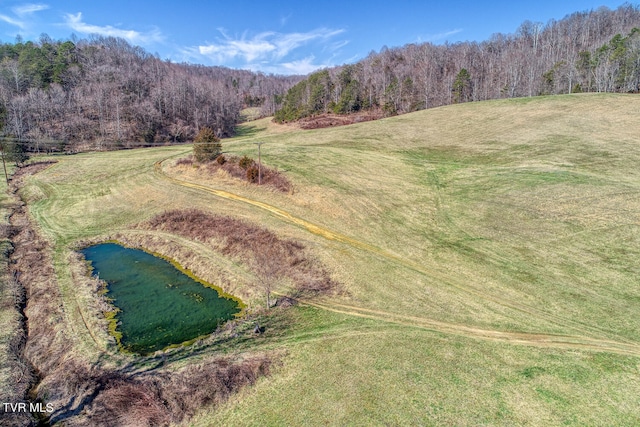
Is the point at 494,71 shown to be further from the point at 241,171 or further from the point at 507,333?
the point at 507,333

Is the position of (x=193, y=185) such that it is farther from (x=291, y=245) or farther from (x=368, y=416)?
(x=368, y=416)

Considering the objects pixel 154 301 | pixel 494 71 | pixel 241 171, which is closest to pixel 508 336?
pixel 154 301

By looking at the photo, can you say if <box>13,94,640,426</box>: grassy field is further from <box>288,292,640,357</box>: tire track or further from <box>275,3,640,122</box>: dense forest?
<box>275,3,640,122</box>: dense forest

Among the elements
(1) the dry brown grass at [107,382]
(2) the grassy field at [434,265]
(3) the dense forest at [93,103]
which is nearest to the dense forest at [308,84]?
(3) the dense forest at [93,103]

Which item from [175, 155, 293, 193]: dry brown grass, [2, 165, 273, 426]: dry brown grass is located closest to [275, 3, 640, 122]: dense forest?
[175, 155, 293, 193]: dry brown grass

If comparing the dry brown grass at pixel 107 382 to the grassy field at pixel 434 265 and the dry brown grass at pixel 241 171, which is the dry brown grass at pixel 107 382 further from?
the dry brown grass at pixel 241 171

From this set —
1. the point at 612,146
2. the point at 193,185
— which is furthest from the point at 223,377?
the point at 612,146
